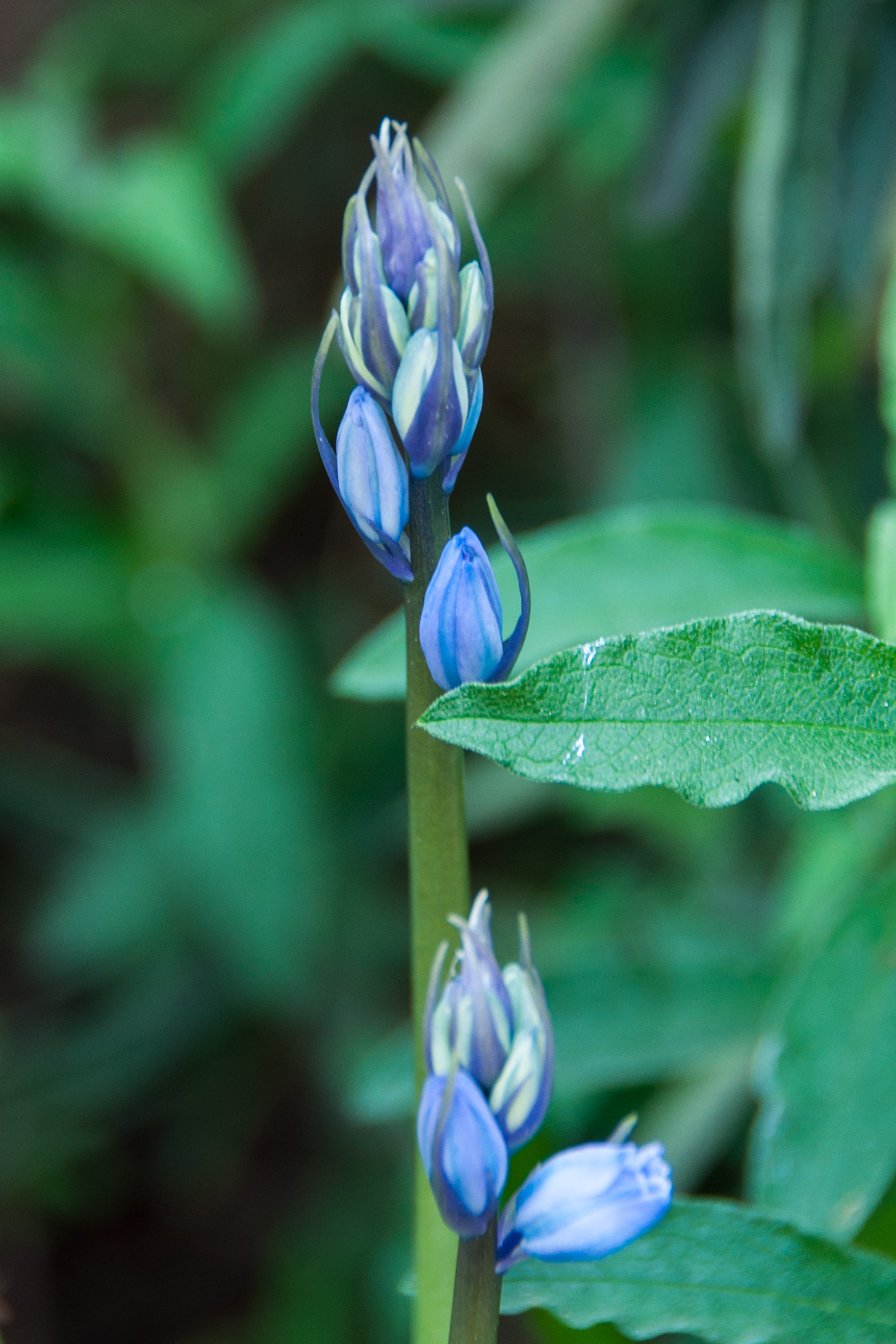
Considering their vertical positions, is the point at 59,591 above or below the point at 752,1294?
above

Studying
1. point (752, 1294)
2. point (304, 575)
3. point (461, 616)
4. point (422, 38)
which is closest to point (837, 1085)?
point (752, 1294)

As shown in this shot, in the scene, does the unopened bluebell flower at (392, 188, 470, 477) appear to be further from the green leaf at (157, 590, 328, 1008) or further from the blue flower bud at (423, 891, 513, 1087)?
the green leaf at (157, 590, 328, 1008)

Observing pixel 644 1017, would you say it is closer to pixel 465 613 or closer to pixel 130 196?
pixel 465 613

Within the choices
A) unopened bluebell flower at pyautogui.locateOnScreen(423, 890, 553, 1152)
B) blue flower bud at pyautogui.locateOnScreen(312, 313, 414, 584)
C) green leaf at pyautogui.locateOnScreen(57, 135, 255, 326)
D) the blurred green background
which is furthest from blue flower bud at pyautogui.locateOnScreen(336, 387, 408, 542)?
green leaf at pyautogui.locateOnScreen(57, 135, 255, 326)

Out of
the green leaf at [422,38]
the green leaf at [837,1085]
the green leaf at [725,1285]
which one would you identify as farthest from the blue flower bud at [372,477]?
the green leaf at [422,38]

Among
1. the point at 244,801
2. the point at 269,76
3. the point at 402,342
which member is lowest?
the point at 402,342

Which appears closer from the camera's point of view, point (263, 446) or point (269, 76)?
point (269, 76)

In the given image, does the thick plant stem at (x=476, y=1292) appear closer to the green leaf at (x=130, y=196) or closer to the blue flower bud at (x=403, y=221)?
the blue flower bud at (x=403, y=221)
